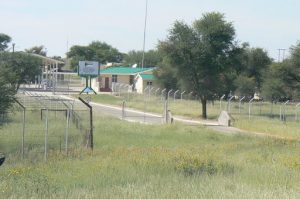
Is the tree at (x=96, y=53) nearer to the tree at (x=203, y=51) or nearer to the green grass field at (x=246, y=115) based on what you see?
the green grass field at (x=246, y=115)

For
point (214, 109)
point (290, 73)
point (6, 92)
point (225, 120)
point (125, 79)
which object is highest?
point (290, 73)

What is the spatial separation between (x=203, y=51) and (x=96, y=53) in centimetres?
11929

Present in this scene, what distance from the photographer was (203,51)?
164 ft

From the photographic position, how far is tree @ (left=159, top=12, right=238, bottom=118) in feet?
165

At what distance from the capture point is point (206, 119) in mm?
48469

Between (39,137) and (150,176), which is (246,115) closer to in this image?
(39,137)

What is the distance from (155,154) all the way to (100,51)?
514 ft

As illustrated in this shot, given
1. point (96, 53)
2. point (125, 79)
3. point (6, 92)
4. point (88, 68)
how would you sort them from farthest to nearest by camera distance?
1. point (96, 53)
2. point (125, 79)
3. point (88, 68)
4. point (6, 92)

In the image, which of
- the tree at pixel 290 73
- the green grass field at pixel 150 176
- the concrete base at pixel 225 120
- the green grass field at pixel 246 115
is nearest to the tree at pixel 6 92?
the green grass field at pixel 150 176

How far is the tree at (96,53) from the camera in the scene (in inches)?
6339

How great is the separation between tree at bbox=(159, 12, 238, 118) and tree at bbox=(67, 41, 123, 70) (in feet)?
315

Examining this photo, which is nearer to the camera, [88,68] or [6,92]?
[6,92]

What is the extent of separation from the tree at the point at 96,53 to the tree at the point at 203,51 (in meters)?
96.1

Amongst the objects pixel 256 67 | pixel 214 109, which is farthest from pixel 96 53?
pixel 214 109
